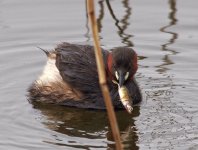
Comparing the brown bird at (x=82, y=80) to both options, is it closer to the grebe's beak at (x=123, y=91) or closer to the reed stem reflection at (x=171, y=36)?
the grebe's beak at (x=123, y=91)

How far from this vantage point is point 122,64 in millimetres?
8047

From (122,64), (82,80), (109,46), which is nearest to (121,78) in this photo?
(122,64)

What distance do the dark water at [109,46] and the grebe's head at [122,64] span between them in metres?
0.52

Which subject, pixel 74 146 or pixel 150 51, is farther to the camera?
pixel 150 51

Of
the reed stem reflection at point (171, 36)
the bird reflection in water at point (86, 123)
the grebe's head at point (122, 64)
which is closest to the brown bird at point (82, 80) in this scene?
the grebe's head at point (122, 64)

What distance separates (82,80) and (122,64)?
580 millimetres

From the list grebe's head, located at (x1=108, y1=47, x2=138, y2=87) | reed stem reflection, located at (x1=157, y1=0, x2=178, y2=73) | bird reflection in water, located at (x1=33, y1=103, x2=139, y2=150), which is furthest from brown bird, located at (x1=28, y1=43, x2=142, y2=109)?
reed stem reflection, located at (x1=157, y1=0, x2=178, y2=73)

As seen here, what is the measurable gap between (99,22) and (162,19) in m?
0.97

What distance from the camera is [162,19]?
35.3 ft

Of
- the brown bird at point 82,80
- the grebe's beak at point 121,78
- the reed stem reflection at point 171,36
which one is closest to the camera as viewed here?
the grebe's beak at point 121,78

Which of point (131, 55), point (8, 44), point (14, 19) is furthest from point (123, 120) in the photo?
point (14, 19)

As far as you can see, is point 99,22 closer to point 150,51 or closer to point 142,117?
point 150,51

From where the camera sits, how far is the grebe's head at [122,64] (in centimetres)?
802

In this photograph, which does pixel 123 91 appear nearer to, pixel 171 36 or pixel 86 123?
pixel 86 123
